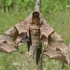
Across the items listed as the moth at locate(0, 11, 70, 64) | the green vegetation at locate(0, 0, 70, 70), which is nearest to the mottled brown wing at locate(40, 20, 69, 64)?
the moth at locate(0, 11, 70, 64)

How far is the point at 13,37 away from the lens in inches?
34.3

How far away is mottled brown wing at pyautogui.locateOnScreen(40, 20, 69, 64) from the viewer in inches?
32.2

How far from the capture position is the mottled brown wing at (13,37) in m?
0.85

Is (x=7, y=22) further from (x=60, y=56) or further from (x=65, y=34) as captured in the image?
(x=60, y=56)

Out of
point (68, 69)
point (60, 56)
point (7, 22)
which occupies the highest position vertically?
point (60, 56)

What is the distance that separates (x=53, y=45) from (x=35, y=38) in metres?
0.05

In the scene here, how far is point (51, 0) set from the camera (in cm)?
453

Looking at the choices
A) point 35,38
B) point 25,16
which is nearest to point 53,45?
point 35,38

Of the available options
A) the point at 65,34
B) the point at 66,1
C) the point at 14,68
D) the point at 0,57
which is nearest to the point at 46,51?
the point at 14,68

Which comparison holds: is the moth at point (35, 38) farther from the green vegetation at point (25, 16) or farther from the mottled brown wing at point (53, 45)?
the green vegetation at point (25, 16)

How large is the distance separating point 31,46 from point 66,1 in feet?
12.2

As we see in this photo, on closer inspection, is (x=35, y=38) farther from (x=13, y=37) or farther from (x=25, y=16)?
(x=25, y=16)

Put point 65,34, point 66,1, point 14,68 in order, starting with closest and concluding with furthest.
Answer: point 14,68 < point 65,34 < point 66,1

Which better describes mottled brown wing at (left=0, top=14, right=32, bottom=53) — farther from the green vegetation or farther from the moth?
the green vegetation
